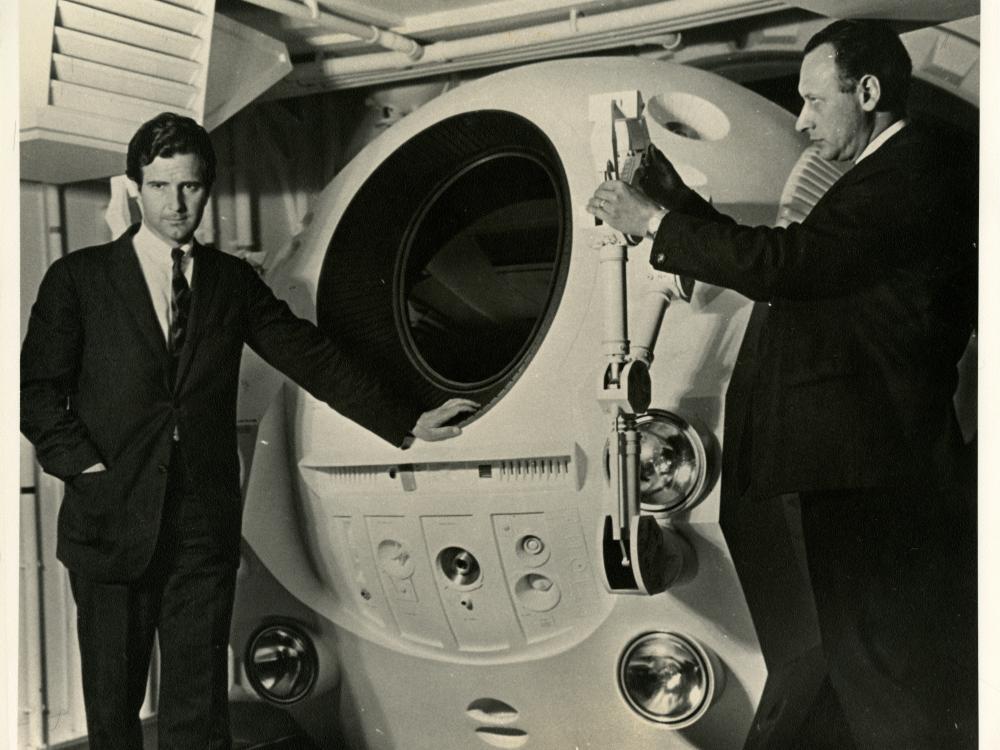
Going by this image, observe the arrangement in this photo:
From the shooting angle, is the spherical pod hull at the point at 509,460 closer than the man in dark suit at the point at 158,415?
Yes

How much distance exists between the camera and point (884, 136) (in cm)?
124

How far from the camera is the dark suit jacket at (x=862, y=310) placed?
1204 millimetres

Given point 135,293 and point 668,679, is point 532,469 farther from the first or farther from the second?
point 135,293

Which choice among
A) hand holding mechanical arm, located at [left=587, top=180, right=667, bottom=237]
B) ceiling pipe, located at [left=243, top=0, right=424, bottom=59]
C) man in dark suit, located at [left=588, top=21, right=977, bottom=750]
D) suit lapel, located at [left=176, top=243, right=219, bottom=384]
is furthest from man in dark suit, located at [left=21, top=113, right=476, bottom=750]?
man in dark suit, located at [left=588, top=21, right=977, bottom=750]

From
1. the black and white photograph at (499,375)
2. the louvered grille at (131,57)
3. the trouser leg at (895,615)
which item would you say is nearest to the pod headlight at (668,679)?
the black and white photograph at (499,375)

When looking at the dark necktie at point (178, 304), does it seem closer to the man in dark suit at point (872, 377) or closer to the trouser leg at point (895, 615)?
the man in dark suit at point (872, 377)

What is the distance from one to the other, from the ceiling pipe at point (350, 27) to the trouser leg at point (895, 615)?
0.88 metres

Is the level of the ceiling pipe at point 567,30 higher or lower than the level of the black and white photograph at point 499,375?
higher

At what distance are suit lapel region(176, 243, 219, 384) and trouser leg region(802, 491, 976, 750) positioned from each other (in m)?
0.86

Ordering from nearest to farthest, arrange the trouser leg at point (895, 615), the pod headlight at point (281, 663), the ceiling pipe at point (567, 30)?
1. the trouser leg at point (895, 615)
2. the ceiling pipe at point (567, 30)
3. the pod headlight at point (281, 663)

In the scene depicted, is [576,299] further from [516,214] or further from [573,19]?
[573,19]

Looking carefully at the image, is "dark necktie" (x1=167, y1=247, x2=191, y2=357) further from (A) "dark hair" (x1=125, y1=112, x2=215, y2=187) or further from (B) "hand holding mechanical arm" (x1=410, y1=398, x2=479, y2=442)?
(B) "hand holding mechanical arm" (x1=410, y1=398, x2=479, y2=442)

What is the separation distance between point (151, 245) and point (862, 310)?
972 mm

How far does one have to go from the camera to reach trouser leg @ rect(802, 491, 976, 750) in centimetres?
120
